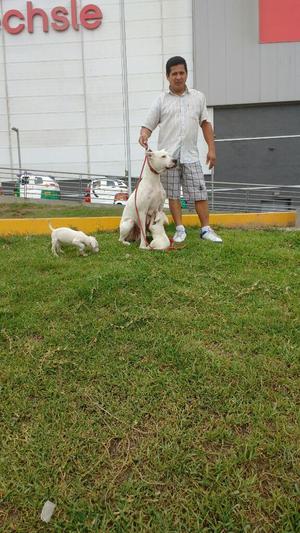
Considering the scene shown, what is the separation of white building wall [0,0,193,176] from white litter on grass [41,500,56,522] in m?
20.3

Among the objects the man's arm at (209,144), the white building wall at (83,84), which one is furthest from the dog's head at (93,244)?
the white building wall at (83,84)

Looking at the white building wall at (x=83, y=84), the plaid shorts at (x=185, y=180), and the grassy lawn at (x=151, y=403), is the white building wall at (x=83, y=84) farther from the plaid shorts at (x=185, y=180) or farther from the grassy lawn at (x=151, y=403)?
the grassy lawn at (x=151, y=403)

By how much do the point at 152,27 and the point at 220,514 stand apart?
2297cm

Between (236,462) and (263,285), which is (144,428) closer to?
(236,462)

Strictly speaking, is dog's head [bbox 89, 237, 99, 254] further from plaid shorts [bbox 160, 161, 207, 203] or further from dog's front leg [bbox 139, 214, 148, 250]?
plaid shorts [bbox 160, 161, 207, 203]

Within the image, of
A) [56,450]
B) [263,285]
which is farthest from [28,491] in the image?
[263,285]

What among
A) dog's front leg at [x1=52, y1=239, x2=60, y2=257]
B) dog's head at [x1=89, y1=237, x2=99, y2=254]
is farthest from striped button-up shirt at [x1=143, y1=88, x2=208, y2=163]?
dog's front leg at [x1=52, y1=239, x2=60, y2=257]

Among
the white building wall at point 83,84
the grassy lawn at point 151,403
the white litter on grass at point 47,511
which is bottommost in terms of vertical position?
the white litter on grass at point 47,511

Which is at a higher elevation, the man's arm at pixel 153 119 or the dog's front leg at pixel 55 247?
the man's arm at pixel 153 119

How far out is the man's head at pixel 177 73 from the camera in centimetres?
429

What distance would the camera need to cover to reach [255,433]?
178 centimetres

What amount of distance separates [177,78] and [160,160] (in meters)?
0.92

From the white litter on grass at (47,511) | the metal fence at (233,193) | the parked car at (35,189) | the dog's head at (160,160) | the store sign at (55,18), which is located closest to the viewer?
the white litter on grass at (47,511)

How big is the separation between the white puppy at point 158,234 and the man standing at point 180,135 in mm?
328
